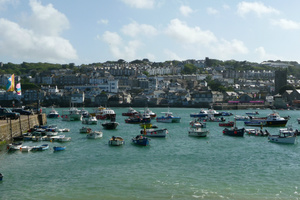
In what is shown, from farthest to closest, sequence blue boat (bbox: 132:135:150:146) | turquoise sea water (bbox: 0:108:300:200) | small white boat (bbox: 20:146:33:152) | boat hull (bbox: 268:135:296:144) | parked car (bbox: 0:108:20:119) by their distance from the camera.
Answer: parked car (bbox: 0:108:20:119), boat hull (bbox: 268:135:296:144), blue boat (bbox: 132:135:150:146), small white boat (bbox: 20:146:33:152), turquoise sea water (bbox: 0:108:300:200)

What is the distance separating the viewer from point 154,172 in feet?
70.0

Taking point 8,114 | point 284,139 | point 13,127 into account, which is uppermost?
point 8,114

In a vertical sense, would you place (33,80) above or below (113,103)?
above

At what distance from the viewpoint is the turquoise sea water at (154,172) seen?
17.6m

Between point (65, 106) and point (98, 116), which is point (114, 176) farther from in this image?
point (65, 106)

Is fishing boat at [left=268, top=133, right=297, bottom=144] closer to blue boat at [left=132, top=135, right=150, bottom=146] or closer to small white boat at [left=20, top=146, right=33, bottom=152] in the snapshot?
blue boat at [left=132, top=135, right=150, bottom=146]

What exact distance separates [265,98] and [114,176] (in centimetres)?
10376

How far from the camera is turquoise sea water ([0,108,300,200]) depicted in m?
17.6

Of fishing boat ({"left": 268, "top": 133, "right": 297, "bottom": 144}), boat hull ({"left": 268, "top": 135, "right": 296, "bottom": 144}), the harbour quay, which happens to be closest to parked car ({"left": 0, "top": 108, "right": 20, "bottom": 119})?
the harbour quay

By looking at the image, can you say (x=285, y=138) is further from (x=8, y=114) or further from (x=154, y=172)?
(x=8, y=114)

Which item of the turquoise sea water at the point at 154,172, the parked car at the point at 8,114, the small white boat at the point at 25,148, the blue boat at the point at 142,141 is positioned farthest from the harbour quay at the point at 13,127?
the blue boat at the point at 142,141

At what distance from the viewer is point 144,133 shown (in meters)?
35.1

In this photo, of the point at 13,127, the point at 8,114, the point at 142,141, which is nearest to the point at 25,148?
the point at 13,127

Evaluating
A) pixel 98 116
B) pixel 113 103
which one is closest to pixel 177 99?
pixel 113 103
